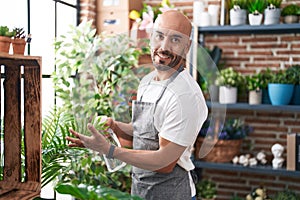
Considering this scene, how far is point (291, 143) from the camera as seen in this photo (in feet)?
11.0

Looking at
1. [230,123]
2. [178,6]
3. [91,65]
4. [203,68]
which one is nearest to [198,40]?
[178,6]

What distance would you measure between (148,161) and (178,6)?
230 cm

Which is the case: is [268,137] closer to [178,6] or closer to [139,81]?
[178,6]

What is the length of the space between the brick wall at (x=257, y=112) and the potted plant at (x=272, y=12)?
0.26 m

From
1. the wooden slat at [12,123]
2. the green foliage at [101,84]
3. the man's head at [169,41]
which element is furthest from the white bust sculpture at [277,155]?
the wooden slat at [12,123]

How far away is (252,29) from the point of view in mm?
3406

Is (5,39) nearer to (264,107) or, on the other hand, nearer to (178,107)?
(178,107)

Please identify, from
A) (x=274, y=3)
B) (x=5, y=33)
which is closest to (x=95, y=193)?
(x=5, y=33)

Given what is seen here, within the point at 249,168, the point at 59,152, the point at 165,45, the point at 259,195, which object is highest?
the point at 165,45

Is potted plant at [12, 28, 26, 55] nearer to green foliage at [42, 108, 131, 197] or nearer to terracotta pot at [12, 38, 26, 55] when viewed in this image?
terracotta pot at [12, 38, 26, 55]

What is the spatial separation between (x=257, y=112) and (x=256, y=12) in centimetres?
80

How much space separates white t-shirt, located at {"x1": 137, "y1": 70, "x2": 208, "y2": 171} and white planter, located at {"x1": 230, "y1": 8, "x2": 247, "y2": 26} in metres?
1.85

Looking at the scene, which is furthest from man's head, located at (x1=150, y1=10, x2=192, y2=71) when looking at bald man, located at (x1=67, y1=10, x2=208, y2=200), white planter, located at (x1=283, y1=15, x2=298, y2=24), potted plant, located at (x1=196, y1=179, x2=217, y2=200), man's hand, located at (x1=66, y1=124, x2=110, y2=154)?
potted plant, located at (x1=196, y1=179, x2=217, y2=200)

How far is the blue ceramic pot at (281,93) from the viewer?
3.29m
